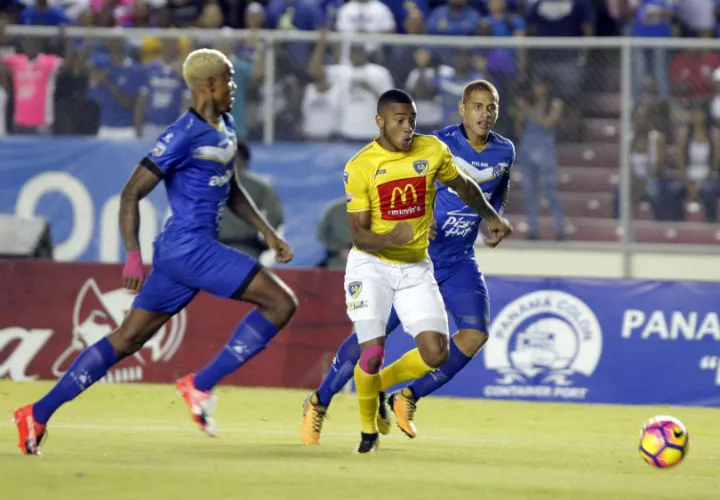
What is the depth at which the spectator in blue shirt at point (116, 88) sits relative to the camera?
1698cm

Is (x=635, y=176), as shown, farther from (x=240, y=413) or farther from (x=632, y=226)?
(x=240, y=413)

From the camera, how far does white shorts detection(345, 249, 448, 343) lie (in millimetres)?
9734

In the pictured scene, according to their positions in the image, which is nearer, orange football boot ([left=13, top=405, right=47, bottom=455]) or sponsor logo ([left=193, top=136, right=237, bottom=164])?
orange football boot ([left=13, top=405, right=47, bottom=455])

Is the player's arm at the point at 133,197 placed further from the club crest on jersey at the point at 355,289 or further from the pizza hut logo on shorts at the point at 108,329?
the pizza hut logo on shorts at the point at 108,329

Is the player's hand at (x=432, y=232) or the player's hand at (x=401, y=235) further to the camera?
the player's hand at (x=432, y=232)

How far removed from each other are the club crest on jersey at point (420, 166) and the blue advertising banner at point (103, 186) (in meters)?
7.32

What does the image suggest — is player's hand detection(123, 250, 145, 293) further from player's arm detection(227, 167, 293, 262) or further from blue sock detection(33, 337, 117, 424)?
player's arm detection(227, 167, 293, 262)

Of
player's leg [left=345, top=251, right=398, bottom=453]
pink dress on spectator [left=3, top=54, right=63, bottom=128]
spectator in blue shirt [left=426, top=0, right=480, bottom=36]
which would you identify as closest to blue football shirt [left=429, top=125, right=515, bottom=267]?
player's leg [left=345, top=251, right=398, bottom=453]

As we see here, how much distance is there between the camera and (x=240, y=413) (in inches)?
526

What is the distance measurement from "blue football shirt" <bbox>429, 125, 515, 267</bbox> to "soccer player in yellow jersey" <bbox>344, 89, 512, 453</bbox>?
2.91 ft

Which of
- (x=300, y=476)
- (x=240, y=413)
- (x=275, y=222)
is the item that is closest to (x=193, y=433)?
(x=240, y=413)

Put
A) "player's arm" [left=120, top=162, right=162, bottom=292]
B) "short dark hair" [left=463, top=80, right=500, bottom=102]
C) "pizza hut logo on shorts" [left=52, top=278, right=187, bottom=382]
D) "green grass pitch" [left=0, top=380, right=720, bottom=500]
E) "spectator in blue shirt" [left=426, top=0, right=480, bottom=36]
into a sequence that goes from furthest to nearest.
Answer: "spectator in blue shirt" [left=426, top=0, right=480, bottom=36] < "pizza hut logo on shorts" [left=52, top=278, right=187, bottom=382] < "short dark hair" [left=463, top=80, right=500, bottom=102] < "player's arm" [left=120, top=162, right=162, bottom=292] < "green grass pitch" [left=0, top=380, right=720, bottom=500]

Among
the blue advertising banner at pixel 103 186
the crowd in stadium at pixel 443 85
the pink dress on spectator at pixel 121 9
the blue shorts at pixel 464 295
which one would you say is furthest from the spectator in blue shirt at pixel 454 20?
the blue shorts at pixel 464 295

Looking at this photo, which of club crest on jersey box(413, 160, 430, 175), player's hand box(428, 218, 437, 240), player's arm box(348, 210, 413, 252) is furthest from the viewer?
player's hand box(428, 218, 437, 240)
